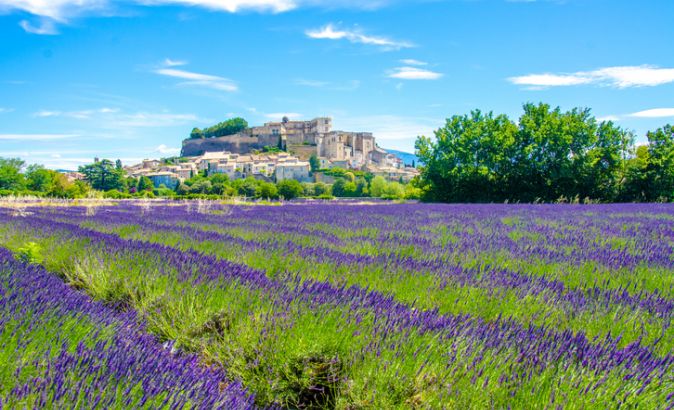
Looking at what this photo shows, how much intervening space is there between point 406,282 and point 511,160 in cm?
2662

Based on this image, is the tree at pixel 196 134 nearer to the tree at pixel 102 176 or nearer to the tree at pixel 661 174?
the tree at pixel 102 176

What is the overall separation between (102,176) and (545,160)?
81918mm

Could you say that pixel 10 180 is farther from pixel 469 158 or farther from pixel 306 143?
pixel 306 143

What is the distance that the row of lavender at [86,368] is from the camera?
4.11 feet

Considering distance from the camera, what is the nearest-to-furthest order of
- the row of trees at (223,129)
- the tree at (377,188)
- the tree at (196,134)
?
1. the tree at (377,188)
2. the row of trees at (223,129)
3. the tree at (196,134)

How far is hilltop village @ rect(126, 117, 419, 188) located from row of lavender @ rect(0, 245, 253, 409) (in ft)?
296

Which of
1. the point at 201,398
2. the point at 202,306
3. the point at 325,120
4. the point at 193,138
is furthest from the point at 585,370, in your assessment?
the point at 193,138

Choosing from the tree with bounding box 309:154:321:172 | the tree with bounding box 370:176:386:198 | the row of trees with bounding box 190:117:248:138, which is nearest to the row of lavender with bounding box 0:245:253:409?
the tree with bounding box 370:176:386:198

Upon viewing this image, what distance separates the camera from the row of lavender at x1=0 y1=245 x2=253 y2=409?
1.25m

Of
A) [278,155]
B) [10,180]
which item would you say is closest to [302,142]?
[278,155]

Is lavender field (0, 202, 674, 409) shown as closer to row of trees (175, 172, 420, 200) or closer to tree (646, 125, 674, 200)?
tree (646, 125, 674, 200)

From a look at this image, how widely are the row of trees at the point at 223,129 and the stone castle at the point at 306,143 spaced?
4.65 metres

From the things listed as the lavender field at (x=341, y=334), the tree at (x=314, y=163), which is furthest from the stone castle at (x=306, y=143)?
the lavender field at (x=341, y=334)

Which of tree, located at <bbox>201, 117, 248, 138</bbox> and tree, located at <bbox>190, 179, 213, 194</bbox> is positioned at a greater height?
tree, located at <bbox>201, 117, 248, 138</bbox>
